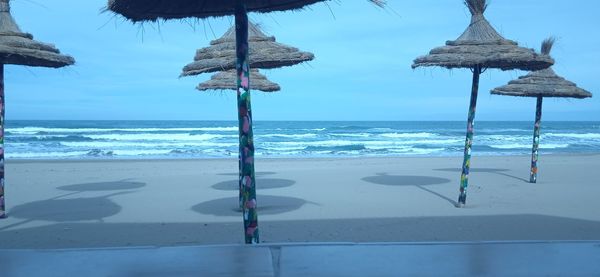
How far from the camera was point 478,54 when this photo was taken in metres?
7.08

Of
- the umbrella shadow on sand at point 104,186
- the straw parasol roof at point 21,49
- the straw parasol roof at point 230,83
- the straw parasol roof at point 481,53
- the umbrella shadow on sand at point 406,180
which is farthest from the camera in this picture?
the umbrella shadow on sand at point 406,180

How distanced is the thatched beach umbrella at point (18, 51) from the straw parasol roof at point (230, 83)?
8.77 feet

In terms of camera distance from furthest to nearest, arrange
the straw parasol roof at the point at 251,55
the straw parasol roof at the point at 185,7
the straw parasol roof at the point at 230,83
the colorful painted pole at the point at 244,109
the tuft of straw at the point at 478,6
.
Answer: the straw parasol roof at the point at 230,83
the tuft of straw at the point at 478,6
the straw parasol roof at the point at 251,55
the straw parasol roof at the point at 185,7
the colorful painted pole at the point at 244,109

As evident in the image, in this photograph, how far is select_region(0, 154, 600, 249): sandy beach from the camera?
6.28 m

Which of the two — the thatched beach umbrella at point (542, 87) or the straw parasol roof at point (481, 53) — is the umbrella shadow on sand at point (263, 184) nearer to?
the straw parasol roof at point (481, 53)

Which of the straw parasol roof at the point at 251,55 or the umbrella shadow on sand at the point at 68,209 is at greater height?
the straw parasol roof at the point at 251,55

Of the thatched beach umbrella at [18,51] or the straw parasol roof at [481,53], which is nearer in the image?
the thatched beach umbrella at [18,51]

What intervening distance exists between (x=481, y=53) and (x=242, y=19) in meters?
4.36

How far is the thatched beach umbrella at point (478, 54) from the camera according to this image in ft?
23.1

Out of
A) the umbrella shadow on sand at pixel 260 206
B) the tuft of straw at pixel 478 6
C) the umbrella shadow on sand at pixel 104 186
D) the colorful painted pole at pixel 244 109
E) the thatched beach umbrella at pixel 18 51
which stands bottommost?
the umbrella shadow on sand at pixel 104 186

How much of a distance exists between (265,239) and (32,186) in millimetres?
7147

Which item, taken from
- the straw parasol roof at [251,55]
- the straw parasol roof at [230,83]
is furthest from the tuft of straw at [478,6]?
the straw parasol roof at [230,83]

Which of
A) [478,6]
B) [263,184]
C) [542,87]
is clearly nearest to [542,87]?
[542,87]

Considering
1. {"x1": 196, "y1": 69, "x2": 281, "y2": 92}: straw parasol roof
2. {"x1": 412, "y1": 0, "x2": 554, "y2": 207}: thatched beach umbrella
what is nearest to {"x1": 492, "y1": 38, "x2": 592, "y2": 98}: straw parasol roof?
{"x1": 412, "y1": 0, "x2": 554, "y2": 207}: thatched beach umbrella
